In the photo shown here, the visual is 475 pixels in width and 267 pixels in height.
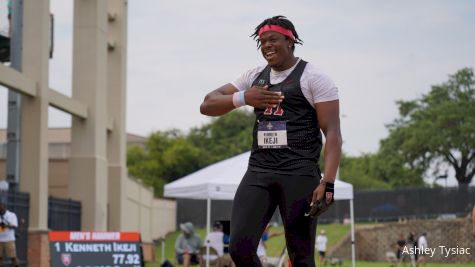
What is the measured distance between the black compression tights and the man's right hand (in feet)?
1.53

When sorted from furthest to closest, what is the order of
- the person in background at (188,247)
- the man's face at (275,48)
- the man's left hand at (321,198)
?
the person in background at (188,247)
the man's face at (275,48)
the man's left hand at (321,198)

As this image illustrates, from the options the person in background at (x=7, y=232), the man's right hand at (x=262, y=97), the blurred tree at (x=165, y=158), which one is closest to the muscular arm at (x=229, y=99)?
the man's right hand at (x=262, y=97)

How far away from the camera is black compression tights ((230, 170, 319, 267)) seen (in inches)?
239

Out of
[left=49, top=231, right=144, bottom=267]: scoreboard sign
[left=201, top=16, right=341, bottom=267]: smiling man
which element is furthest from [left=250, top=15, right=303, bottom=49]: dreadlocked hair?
[left=49, top=231, right=144, bottom=267]: scoreboard sign

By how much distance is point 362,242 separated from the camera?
5581cm

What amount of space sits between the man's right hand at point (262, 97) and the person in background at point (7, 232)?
48.1 feet

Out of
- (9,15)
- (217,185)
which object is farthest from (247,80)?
(9,15)

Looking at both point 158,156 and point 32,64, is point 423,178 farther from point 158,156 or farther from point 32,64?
point 32,64

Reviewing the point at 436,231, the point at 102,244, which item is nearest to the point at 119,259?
the point at 102,244

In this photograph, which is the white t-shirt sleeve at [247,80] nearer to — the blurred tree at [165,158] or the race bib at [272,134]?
the race bib at [272,134]

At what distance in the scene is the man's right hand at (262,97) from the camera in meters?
5.95

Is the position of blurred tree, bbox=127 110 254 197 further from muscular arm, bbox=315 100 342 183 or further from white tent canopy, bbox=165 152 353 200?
muscular arm, bbox=315 100 342 183

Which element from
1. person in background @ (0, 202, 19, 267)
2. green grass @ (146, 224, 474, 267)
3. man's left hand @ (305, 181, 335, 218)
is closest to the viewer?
man's left hand @ (305, 181, 335, 218)

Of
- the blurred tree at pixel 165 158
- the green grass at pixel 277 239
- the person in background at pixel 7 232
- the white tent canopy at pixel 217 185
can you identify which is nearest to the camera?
the person in background at pixel 7 232
